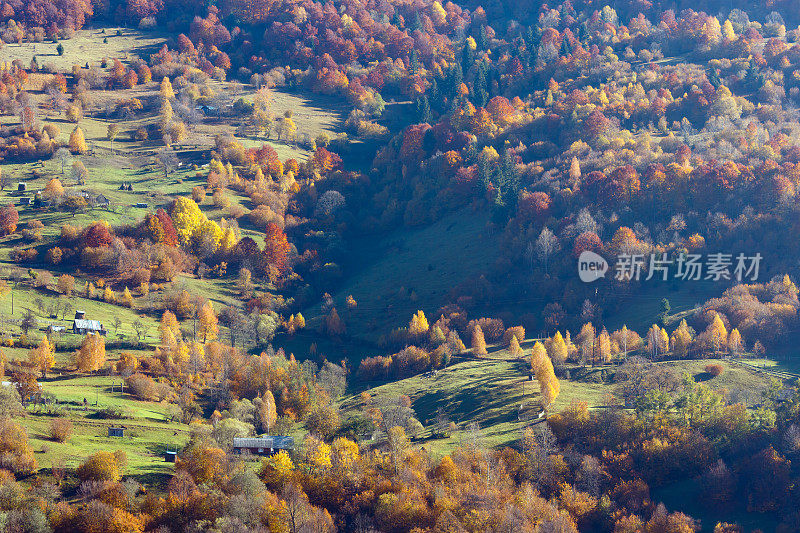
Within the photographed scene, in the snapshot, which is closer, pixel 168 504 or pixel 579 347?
pixel 168 504

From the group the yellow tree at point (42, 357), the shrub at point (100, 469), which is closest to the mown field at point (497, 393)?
A: the shrub at point (100, 469)

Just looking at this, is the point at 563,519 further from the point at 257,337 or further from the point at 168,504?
the point at 257,337

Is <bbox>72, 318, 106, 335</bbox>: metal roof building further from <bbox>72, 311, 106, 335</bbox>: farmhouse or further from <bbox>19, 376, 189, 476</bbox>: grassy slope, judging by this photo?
<bbox>19, 376, 189, 476</bbox>: grassy slope

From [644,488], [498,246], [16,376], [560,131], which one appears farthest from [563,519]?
[560,131]

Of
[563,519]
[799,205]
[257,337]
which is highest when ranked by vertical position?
[799,205]

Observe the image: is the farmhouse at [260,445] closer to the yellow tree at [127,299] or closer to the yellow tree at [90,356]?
the yellow tree at [90,356]

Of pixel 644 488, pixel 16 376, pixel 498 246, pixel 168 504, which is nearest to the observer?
pixel 168 504
